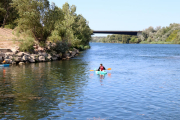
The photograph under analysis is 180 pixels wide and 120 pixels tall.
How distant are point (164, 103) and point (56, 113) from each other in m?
9.48

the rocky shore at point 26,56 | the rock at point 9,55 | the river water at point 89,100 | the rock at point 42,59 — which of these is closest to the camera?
the river water at point 89,100

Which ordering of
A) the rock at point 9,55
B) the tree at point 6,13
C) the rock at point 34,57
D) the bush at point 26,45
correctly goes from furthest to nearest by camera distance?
the tree at point 6,13 < the bush at point 26,45 < the rock at point 34,57 < the rock at point 9,55

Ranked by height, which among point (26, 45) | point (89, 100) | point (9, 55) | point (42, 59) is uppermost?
point (26, 45)

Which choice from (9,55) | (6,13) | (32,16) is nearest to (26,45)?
(9,55)

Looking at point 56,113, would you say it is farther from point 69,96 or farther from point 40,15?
point 40,15

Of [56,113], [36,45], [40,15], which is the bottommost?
[56,113]

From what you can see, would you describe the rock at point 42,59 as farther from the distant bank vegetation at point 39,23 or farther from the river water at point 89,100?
the river water at point 89,100

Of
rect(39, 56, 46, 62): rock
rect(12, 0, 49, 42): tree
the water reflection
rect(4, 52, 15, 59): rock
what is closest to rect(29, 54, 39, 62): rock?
rect(39, 56, 46, 62): rock

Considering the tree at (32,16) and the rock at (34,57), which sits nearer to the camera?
the rock at (34,57)

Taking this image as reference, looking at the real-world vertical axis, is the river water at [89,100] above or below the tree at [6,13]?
below

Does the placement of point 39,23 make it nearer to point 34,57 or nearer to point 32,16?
point 32,16

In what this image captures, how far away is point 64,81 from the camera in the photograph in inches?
Answer: 1170

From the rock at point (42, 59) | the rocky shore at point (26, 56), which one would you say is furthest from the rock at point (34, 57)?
the rock at point (42, 59)

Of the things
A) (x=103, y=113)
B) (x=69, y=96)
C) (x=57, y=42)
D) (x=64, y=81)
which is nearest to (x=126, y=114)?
(x=103, y=113)
